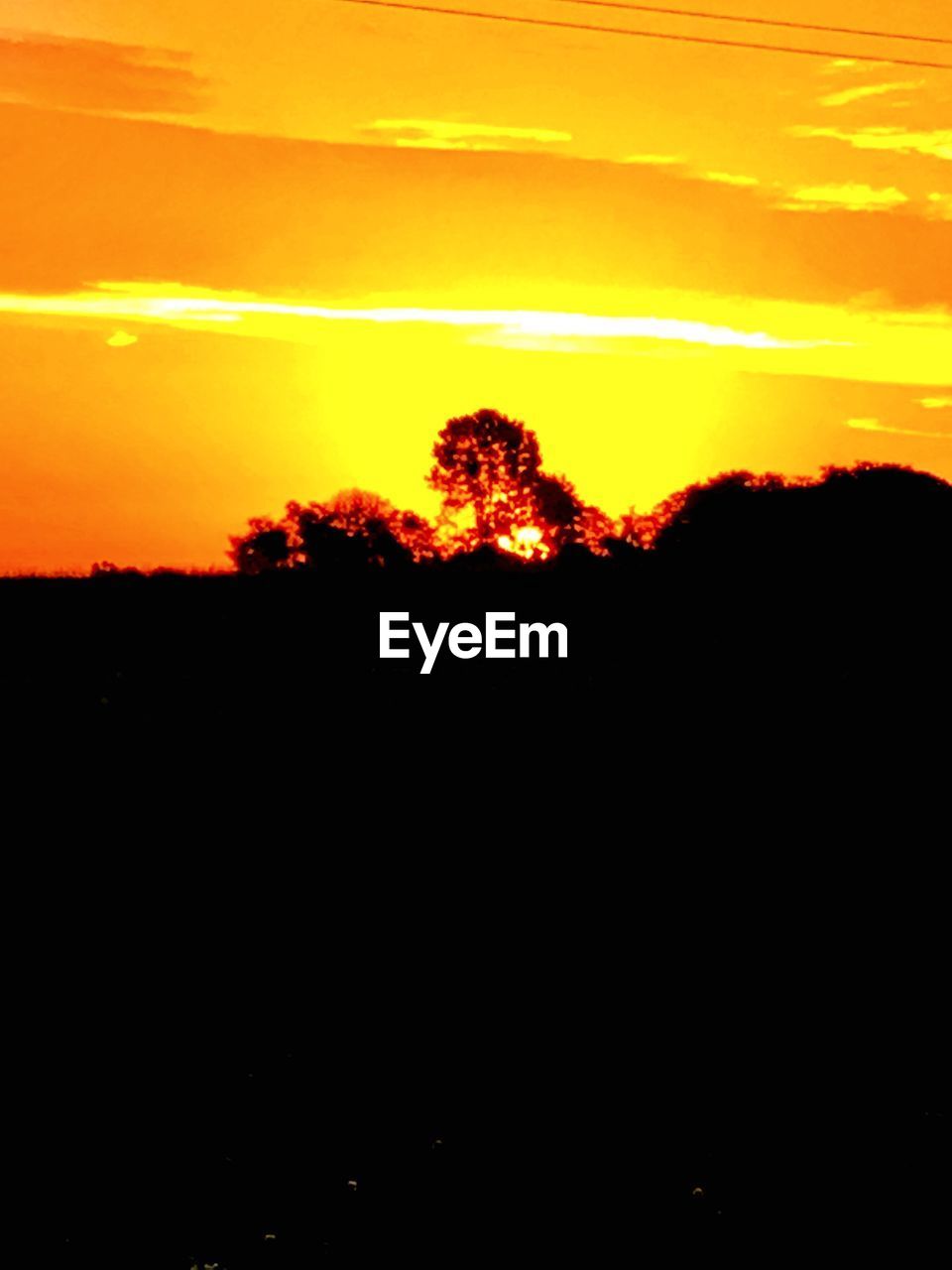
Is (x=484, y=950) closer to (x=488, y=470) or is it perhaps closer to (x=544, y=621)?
(x=544, y=621)

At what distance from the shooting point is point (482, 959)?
1422cm

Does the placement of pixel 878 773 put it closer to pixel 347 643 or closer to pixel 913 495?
Answer: pixel 347 643

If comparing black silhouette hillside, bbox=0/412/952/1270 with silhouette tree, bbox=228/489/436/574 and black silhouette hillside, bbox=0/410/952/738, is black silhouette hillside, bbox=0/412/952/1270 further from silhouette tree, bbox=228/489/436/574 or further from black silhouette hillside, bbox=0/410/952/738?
silhouette tree, bbox=228/489/436/574

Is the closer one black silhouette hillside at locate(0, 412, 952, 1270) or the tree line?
black silhouette hillside at locate(0, 412, 952, 1270)

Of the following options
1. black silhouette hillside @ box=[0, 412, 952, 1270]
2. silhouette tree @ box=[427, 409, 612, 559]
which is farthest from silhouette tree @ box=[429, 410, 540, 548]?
black silhouette hillside @ box=[0, 412, 952, 1270]

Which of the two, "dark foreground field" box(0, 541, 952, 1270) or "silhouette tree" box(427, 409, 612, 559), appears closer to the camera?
"dark foreground field" box(0, 541, 952, 1270)

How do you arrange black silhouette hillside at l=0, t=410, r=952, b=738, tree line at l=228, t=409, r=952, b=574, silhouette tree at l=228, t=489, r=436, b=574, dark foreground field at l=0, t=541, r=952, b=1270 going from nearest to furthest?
dark foreground field at l=0, t=541, r=952, b=1270 → black silhouette hillside at l=0, t=410, r=952, b=738 → tree line at l=228, t=409, r=952, b=574 → silhouette tree at l=228, t=489, r=436, b=574

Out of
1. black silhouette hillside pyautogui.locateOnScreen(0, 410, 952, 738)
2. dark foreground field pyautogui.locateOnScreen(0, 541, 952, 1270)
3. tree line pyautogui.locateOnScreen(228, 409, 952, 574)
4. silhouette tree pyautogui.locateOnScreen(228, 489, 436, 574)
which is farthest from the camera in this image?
silhouette tree pyautogui.locateOnScreen(228, 489, 436, 574)

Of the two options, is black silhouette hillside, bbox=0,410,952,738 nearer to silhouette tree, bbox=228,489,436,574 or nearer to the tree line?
the tree line

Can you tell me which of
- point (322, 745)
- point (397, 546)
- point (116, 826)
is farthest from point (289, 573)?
point (397, 546)

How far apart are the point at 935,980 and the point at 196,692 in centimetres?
1291

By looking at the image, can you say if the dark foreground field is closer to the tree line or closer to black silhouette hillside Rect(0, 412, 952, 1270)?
black silhouette hillside Rect(0, 412, 952, 1270)

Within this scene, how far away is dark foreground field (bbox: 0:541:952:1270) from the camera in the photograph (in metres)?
9.28

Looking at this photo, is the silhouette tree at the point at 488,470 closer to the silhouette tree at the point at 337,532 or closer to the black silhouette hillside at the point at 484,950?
the silhouette tree at the point at 337,532
